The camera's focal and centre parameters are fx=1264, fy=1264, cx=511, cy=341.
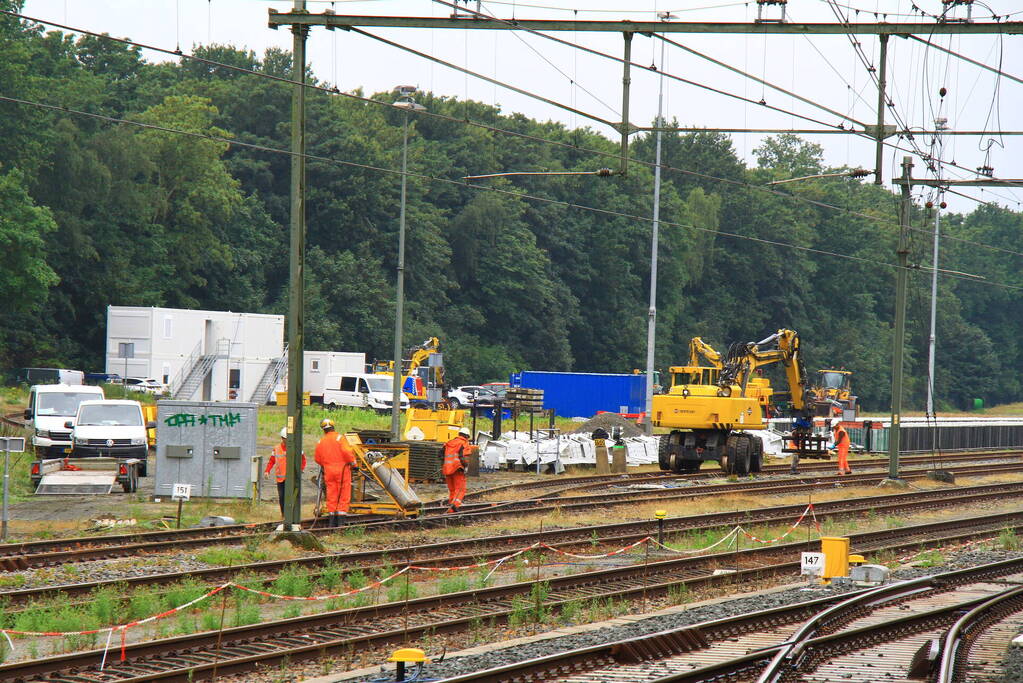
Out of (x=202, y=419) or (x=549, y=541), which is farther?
(x=202, y=419)

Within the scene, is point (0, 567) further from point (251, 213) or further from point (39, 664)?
point (251, 213)

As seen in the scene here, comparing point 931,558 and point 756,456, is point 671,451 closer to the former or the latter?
point 756,456

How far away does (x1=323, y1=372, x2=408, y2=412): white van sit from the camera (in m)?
61.7

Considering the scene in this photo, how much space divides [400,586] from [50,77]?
67.0m

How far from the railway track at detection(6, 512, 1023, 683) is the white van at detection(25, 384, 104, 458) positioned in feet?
54.8

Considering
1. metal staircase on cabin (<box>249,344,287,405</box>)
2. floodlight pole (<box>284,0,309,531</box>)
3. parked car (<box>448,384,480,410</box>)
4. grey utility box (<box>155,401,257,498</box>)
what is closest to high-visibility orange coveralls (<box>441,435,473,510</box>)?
grey utility box (<box>155,401,257,498</box>)

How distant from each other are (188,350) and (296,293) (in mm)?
42509

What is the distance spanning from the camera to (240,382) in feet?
202

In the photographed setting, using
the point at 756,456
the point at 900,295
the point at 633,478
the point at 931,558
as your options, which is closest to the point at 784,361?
the point at 756,456

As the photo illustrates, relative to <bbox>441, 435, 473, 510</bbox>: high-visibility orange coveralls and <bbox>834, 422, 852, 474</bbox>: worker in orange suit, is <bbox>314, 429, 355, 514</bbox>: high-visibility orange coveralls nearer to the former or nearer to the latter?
<bbox>441, 435, 473, 510</bbox>: high-visibility orange coveralls

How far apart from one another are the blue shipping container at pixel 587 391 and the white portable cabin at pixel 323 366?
369 inches

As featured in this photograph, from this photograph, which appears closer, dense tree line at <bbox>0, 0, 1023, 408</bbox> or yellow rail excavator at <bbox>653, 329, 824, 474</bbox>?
yellow rail excavator at <bbox>653, 329, 824, 474</bbox>

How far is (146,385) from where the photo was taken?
192 feet

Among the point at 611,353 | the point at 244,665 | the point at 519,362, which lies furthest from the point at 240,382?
the point at 244,665
